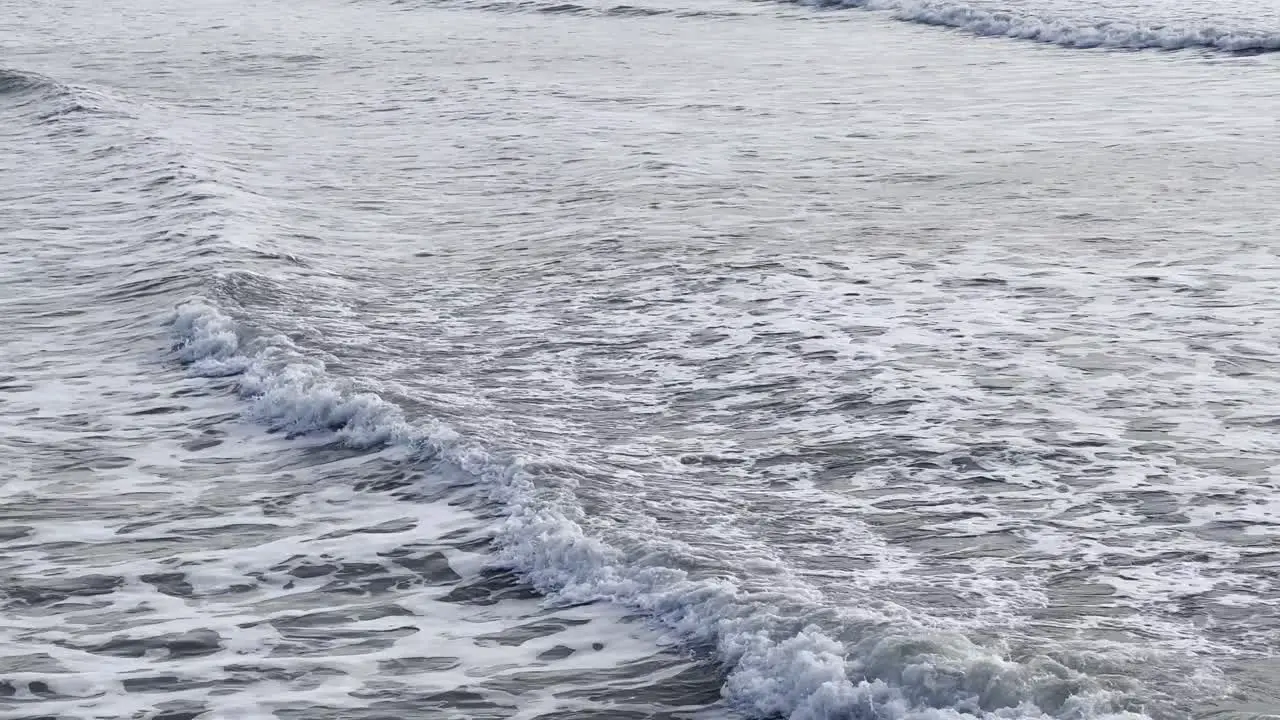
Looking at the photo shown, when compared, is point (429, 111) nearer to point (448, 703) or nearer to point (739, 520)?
point (739, 520)

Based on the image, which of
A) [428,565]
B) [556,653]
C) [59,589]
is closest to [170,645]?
[59,589]

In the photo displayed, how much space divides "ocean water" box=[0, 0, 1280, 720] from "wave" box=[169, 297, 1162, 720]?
19mm

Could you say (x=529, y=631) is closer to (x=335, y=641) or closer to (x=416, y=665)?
(x=416, y=665)

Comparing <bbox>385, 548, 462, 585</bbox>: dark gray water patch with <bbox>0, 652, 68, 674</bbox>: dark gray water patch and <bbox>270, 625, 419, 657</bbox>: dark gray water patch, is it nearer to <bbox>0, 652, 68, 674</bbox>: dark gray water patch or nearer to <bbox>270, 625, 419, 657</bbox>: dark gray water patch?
<bbox>270, 625, 419, 657</bbox>: dark gray water patch

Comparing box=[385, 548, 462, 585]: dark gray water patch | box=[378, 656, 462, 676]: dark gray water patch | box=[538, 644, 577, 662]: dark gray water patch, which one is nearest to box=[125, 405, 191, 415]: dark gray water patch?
box=[385, 548, 462, 585]: dark gray water patch

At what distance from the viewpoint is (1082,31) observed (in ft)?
92.4

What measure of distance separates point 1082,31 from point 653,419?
69.8 feet

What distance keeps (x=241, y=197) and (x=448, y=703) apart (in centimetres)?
1144

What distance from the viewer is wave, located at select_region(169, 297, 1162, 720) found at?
5.83m

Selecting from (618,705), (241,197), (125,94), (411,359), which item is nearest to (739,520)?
(618,705)

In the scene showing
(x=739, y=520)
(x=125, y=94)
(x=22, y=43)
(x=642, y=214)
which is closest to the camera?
(x=739, y=520)

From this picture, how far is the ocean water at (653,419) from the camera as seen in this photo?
6383mm

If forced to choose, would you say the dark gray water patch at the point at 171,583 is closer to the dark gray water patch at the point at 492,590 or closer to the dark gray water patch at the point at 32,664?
the dark gray water patch at the point at 32,664

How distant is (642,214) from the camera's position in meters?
15.3
